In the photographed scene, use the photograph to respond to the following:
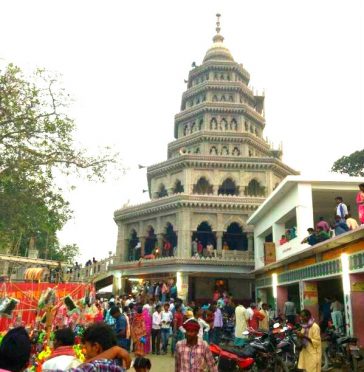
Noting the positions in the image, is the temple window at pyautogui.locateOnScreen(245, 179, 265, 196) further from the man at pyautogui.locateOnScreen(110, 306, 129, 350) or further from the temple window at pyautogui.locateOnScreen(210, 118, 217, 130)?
the man at pyautogui.locateOnScreen(110, 306, 129, 350)

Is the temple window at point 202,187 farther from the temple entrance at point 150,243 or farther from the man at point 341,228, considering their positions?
the man at point 341,228

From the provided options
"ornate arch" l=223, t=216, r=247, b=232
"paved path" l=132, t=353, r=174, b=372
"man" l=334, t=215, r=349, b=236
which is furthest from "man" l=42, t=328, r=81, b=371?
"ornate arch" l=223, t=216, r=247, b=232

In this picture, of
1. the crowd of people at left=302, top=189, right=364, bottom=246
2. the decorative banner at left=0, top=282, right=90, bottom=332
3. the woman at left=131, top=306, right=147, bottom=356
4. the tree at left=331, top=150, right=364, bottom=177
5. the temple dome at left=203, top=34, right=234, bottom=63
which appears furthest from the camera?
the tree at left=331, top=150, right=364, bottom=177

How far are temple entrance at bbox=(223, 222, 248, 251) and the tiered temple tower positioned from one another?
0.24ft

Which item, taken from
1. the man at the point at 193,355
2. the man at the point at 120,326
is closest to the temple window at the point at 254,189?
the man at the point at 120,326

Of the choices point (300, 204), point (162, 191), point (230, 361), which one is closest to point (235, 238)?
point (162, 191)

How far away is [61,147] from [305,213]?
32.3 feet

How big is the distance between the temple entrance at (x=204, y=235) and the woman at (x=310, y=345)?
70.4 ft

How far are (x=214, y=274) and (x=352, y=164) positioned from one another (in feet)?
67.3

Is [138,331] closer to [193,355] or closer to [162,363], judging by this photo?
[162,363]

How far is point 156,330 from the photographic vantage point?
13.4 meters

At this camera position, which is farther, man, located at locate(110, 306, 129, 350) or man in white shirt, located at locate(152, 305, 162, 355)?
man in white shirt, located at locate(152, 305, 162, 355)

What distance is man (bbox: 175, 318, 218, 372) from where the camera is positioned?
4.68 m

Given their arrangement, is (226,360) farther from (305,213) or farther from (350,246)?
(305,213)
